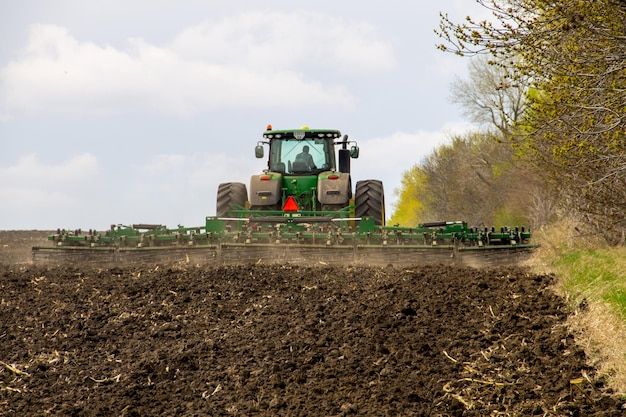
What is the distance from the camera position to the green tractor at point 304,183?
13203 millimetres

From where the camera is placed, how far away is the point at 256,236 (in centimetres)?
1147

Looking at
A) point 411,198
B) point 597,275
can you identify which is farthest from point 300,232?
point 411,198

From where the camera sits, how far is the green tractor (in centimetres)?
1320

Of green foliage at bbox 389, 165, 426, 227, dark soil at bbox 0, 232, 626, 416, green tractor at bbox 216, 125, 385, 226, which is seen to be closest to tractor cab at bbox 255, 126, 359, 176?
green tractor at bbox 216, 125, 385, 226

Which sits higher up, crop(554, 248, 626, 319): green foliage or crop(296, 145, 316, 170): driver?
crop(296, 145, 316, 170): driver

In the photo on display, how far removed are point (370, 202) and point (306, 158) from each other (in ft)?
4.58

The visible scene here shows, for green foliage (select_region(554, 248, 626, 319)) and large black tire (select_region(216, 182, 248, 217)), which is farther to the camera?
large black tire (select_region(216, 182, 248, 217))

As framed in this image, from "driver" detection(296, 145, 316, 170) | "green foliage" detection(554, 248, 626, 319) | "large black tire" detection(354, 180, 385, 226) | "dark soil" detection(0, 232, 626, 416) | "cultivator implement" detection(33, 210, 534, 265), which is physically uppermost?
"driver" detection(296, 145, 316, 170)

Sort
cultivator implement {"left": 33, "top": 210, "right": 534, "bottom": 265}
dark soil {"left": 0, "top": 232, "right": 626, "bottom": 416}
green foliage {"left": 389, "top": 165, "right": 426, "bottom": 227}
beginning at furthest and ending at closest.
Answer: green foliage {"left": 389, "top": 165, "right": 426, "bottom": 227} → cultivator implement {"left": 33, "top": 210, "right": 534, "bottom": 265} → dark soil {"left": 0, "top": 232, "right": 626, "bottom": 416}

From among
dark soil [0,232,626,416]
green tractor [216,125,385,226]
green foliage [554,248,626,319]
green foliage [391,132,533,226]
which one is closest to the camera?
dark soil [0,232,626,416]

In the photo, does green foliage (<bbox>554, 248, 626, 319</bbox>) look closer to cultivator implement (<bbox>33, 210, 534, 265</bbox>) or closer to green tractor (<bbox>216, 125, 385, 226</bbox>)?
cultivator implement (<bbox>33, 210, 534, 265</bbox>)

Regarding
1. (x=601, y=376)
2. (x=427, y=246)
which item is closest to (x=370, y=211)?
(x=427, y=246)

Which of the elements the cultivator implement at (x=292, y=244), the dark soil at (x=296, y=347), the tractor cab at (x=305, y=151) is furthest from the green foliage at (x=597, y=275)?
the tractor cab at (x=305, y=151)

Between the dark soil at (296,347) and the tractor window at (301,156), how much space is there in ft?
12.3
